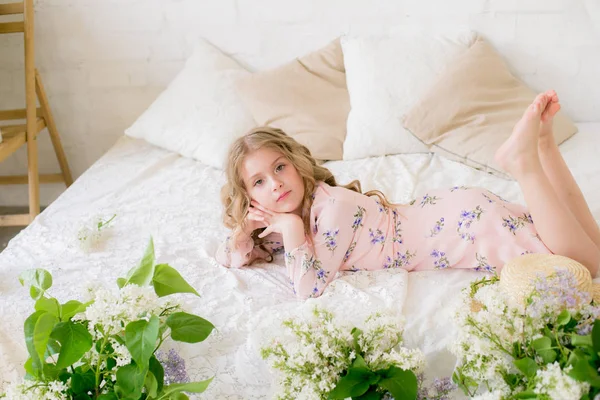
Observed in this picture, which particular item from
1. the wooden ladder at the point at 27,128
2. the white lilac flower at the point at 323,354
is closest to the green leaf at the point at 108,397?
the white lilac flower at the point at 323,354

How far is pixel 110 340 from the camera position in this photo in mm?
1100

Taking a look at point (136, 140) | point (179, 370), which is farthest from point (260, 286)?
point (136, 140)

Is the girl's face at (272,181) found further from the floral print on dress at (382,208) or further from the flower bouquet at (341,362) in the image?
the flower bouquet at (341,362)

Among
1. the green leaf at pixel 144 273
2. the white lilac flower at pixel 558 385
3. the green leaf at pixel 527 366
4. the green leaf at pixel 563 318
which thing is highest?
the green leaf at pixel 563 318

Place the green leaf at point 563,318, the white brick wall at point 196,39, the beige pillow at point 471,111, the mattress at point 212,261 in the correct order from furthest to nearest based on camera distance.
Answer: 1. the white brick wall at point 196,39
2. the beige pillow at point 471,111
3. the mattress at point 212,261
4. the green leaf at point 563,318

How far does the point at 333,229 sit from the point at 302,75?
39.9 inches

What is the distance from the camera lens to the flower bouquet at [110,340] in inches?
39.8

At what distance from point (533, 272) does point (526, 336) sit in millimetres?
321

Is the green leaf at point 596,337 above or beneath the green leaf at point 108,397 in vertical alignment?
above

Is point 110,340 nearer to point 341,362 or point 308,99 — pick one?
point 341,362

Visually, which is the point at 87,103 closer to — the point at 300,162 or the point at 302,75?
the point at 302,75

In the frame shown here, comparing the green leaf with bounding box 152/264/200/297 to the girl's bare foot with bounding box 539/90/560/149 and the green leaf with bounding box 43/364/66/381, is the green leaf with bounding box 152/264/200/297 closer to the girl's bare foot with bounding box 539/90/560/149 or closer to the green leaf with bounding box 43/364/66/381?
the green leaf with bounding box 43/364/66/381

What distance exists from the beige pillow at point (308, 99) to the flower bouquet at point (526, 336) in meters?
1.35

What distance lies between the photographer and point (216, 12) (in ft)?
8.46
